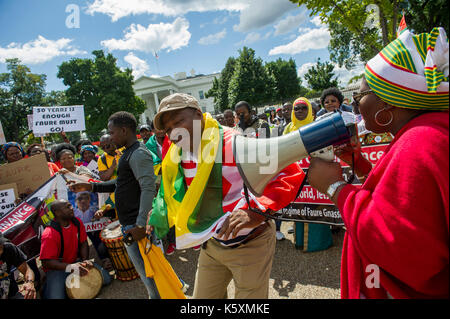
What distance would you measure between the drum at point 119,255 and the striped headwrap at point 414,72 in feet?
12.3

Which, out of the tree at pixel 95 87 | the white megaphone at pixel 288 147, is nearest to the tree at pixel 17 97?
the tree at pixel 95 87

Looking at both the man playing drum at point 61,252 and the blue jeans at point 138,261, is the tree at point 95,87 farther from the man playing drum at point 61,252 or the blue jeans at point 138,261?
the blue jeans at point 138,261

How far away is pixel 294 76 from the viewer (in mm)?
48188

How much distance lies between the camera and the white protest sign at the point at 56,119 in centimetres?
571

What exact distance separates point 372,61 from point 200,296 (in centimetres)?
180

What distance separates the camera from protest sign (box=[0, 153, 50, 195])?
13.3ft

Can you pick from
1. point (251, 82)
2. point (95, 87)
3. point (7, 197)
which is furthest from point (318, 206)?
point (95, 87)

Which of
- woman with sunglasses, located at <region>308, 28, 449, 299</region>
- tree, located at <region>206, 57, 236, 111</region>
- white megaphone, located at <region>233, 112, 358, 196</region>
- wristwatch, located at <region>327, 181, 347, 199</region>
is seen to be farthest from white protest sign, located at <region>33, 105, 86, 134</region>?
tree, located at <region>206, 57, 236, 111</region>

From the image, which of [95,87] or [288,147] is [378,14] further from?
[95,87]

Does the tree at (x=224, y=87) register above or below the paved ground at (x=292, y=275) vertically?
above

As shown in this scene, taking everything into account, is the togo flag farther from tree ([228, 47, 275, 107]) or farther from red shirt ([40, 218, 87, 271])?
tree ([228, 47, 275, 107])

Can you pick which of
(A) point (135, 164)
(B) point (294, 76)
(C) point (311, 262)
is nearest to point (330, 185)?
(A) point (135, 164)
